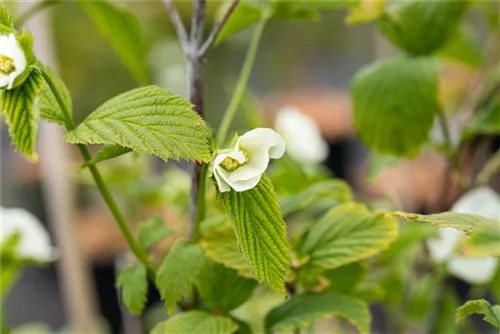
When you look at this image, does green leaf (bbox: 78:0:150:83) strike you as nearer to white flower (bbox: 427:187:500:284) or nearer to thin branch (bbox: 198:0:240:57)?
thin branch (bbox: 198:0:240:57)

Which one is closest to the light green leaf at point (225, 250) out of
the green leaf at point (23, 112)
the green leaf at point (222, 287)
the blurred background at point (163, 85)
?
the green leaf at point (222, 287)

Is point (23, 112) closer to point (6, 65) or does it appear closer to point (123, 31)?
point (6, 65)

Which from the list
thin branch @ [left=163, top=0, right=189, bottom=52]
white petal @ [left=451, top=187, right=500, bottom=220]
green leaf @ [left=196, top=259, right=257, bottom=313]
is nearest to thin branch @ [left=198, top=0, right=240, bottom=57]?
thin branch @ [left=163, top=0, right=189, bottom=52]

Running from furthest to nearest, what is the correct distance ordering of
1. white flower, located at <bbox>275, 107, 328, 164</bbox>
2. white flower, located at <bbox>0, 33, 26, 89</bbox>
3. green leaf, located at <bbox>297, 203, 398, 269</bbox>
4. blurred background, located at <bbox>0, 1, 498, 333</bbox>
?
blurred background, located at <bbox>0, 1, 498, 333</bbox>, white flower, located at <bbox>275, 107, 328, 164</bbox>, green leaf, located at <bbox>297, 203, 398, 269</bbox>, white flower, located at <bbox>0, 33, 26, 89</bbox>

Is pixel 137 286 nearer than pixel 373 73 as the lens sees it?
Yes

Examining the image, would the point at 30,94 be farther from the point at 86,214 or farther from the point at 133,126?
the point at 86,214

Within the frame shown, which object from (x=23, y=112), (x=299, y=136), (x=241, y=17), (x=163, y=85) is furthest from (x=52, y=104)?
(x=163, y=85)

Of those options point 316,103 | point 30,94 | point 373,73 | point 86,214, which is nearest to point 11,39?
point 30,94
